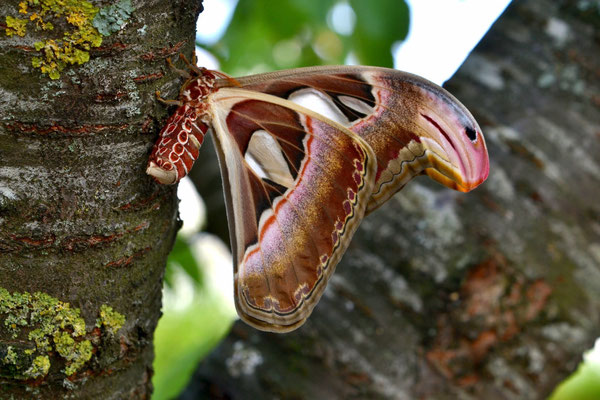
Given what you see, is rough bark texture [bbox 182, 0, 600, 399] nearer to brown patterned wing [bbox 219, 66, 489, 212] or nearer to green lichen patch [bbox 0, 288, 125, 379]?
brown patterned wing [bbox 219, 66, 489, 212]

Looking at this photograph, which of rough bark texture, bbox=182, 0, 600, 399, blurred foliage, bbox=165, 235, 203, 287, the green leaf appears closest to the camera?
rough bark texture, bbox=182, 0, 600, 399

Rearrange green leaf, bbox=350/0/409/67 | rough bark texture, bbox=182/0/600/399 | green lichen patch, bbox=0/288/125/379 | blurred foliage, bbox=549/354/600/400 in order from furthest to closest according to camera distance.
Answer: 1. blurred foliage, bbox=549/354/600/400
2. green leaf, bbox=350/0/409/67
3. rough bark texture, bbox=182/0/600/399
4. green lichen patch, bbox=0/288/125/379

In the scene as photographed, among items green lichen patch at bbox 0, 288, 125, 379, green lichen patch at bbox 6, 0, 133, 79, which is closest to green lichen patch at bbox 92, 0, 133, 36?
green lichen patch at bbox 6, 0, 133, 79

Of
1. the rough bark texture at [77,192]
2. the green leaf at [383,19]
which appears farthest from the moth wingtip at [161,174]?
the green leaf at [383,19]

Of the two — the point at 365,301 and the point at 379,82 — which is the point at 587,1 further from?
the point at 365,301

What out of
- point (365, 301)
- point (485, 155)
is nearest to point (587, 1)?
point (485, 155)

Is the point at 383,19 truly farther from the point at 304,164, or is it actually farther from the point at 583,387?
the point at 583,387
